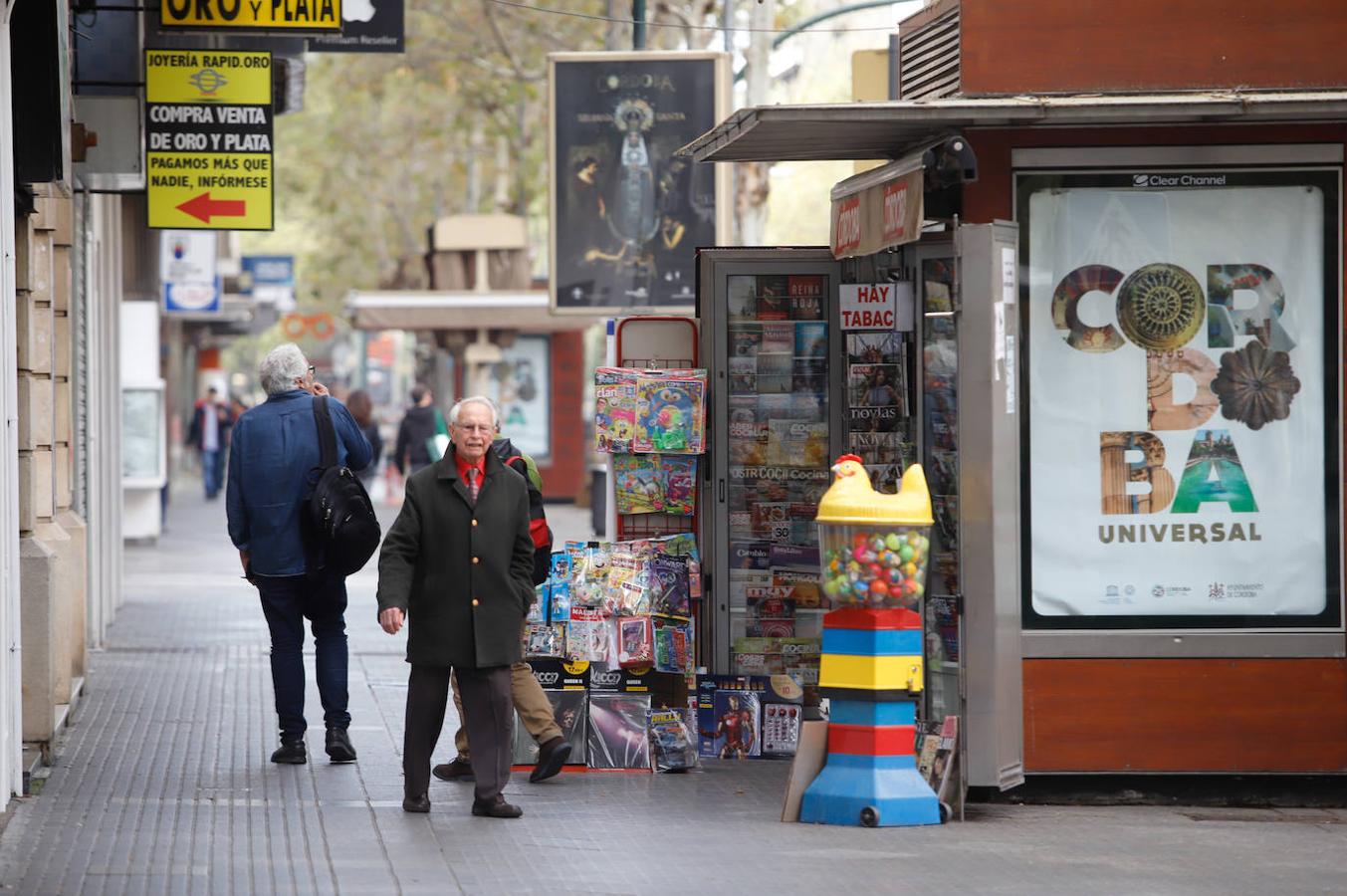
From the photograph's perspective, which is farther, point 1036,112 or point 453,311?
point 453,311

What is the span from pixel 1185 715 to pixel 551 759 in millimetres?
2715

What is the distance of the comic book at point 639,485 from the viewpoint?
33.9 ft

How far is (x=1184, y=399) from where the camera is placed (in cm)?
913

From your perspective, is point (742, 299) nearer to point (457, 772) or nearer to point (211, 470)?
point (457, 772)

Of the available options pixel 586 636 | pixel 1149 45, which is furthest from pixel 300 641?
pixel 1149 45

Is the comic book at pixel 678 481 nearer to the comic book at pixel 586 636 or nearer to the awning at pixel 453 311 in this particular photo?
the comic book at pixel 586 636

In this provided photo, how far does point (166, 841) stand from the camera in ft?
26.6

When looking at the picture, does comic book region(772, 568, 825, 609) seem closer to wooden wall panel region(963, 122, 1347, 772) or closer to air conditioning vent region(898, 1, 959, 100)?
wooden wall panel region(963, 122, 1347, 772)

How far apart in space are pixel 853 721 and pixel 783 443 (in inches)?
88.6

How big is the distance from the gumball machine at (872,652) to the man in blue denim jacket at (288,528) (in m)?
2.54

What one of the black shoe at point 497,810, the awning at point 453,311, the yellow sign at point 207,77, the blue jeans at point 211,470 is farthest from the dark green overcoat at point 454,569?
the blue jeans at point 211,470

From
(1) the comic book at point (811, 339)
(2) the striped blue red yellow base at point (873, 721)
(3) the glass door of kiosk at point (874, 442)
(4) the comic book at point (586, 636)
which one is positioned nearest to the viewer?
(2) the striped blue red yellow base at point (873, 721)

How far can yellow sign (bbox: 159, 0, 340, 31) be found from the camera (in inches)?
463

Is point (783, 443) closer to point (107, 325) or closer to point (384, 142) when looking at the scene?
point (107, 325)
